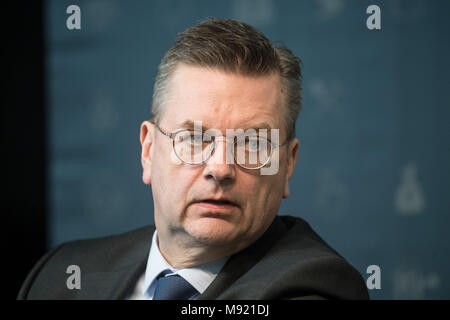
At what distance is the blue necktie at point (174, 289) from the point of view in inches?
59.4

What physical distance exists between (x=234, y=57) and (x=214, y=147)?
10.6 inches

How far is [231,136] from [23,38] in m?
1.47

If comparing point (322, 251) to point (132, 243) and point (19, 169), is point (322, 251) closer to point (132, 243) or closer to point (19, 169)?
point (132, 243)

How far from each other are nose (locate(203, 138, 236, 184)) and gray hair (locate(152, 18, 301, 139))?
8.6 inches

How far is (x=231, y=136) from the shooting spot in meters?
1.40

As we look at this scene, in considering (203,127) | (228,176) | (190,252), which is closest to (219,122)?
(203,127)

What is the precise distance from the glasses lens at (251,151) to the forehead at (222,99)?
0.05 meters

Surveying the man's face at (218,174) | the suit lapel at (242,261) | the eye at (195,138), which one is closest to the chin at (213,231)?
the man's face at (218,174)

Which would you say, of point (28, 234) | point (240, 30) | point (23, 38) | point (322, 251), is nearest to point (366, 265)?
point (322, 251)

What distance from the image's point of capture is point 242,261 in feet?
4.93

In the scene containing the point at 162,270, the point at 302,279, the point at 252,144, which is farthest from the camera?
the point at 162,270

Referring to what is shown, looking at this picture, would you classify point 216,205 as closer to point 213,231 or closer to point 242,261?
point 213,231

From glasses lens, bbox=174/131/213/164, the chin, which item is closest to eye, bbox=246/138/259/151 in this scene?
glasses lens, bbox=174/131/213/164

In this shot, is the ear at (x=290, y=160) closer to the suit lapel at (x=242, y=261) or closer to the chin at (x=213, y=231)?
the suit lapel at (x=242, y=261)
